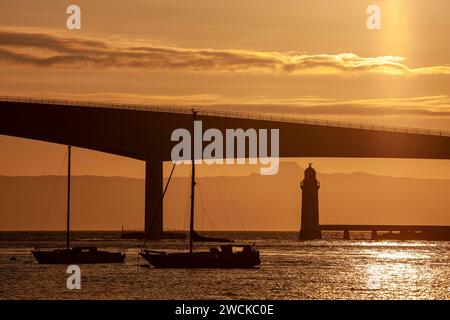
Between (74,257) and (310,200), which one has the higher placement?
(310,200)

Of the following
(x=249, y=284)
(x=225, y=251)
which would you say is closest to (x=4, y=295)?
(x=249, y=284)

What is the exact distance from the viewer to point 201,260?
2667 inches

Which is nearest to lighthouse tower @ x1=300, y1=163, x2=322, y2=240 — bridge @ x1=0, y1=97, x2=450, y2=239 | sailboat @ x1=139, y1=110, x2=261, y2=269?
bridge @ x1=0, y1=97, x2=450, y2=239

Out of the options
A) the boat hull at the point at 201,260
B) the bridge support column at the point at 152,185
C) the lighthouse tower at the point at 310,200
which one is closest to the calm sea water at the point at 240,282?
the boat hull at the point at 201,260

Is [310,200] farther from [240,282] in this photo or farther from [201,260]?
[240,282]

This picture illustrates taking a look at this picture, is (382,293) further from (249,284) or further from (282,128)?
(282,128)

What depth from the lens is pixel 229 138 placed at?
109000mm

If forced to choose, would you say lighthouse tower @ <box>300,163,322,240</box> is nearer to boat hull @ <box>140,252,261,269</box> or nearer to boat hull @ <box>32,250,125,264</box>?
boat hull @ <box>32,250,125,264</box>

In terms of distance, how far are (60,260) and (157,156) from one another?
125ft

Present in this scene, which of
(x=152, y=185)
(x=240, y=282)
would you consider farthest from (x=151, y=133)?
(x=240, y=282)

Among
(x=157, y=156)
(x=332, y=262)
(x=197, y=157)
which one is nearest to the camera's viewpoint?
(x=332, y=262)

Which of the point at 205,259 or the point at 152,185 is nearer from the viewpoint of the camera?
the point at 205,259

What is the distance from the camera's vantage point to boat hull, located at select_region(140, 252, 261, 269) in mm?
67812

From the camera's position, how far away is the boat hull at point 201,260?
67812 mm
